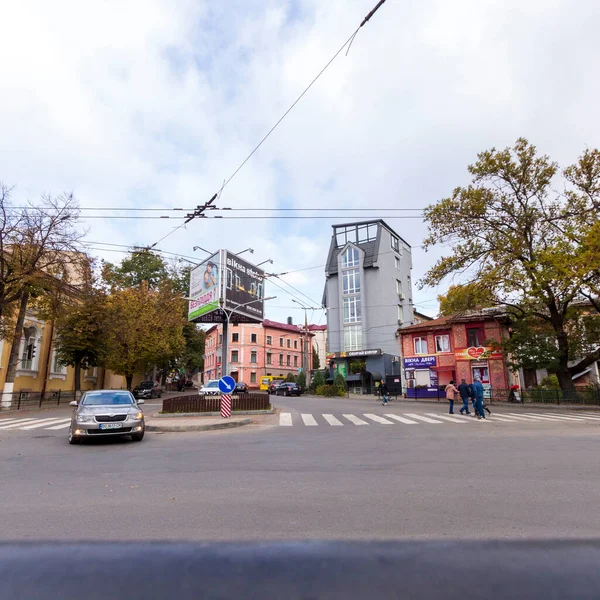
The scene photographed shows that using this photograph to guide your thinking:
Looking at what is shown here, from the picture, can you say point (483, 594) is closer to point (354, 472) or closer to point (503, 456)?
point (354, 472)

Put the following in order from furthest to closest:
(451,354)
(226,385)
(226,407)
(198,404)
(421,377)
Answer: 1. (421,377)
2. (451,354)
3. (198,404)
4. (226,407)
5. (226,385)

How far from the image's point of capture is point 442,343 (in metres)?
37.6

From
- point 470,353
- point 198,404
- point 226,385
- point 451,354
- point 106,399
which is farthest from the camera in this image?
point 451,354

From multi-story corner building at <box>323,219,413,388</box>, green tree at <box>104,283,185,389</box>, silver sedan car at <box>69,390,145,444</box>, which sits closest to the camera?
silver sedan car at <box>69,390,145,444</box>

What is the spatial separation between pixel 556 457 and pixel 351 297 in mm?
43162

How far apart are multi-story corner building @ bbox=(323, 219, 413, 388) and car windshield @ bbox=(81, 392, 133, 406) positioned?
1451 inches

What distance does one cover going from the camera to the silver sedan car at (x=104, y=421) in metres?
10.7

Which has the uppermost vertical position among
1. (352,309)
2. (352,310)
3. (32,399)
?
(352,309)

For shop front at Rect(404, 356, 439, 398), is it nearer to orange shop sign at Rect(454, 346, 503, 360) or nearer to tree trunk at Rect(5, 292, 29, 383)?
orange shop sign at Rect(454, 346, 503, 360)

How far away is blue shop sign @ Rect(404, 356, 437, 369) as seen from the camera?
3780 cm

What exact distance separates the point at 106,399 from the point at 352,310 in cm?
4035

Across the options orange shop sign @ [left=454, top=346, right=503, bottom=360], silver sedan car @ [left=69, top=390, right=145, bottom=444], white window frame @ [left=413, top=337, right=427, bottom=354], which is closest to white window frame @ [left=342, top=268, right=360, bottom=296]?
white window frame @ [left=413, top=337, right=427, bottom=354]

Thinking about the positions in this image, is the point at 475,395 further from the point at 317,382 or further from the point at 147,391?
the point at 147,391

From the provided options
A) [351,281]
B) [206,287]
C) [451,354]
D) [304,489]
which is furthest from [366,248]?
[304,489]
